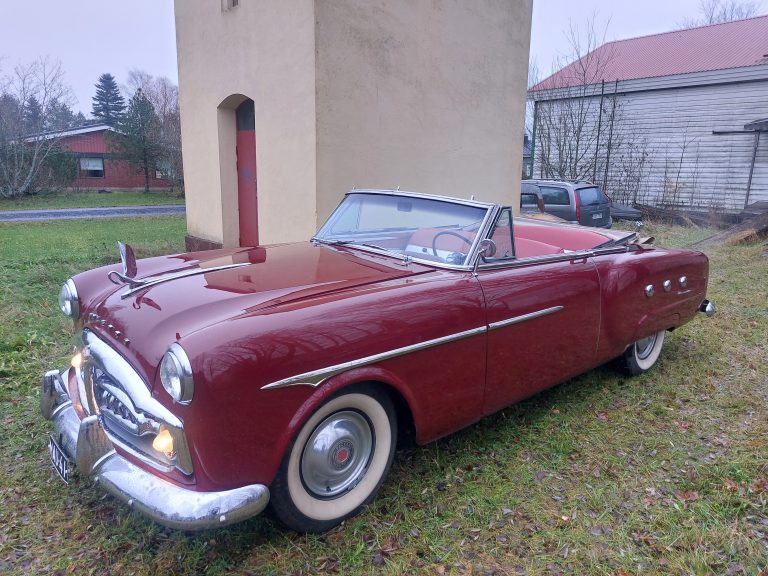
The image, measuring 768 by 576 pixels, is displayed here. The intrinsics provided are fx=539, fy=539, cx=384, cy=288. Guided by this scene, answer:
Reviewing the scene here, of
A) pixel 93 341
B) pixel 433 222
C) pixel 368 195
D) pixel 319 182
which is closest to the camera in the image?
pixel 93 341

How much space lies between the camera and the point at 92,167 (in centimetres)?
3228

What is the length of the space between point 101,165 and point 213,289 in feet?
115

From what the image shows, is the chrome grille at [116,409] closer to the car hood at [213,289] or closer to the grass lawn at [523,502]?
the car hood at [213,289]

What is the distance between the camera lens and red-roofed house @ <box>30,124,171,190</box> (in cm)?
3084

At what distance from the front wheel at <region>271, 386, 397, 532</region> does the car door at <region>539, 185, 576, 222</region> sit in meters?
9.84

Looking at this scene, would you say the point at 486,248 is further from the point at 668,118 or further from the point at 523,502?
the point at 668,118

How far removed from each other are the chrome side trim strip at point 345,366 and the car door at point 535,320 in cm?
35

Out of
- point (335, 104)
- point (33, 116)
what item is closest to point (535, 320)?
point (335, 104)

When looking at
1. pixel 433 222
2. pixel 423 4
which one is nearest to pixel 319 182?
pixel 423 4

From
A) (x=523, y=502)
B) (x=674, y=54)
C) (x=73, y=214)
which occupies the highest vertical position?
(x=674, y=54)

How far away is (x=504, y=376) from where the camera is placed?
118 inches

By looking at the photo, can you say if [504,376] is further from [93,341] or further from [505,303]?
[93,341]

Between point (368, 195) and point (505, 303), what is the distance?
52.4 inches

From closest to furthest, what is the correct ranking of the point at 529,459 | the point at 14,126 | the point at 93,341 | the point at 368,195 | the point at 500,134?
1. the point at 93,341
2. the point at 529,459
3. the point at 368,195
4. the point at 500,134
5. the point at 14,126
